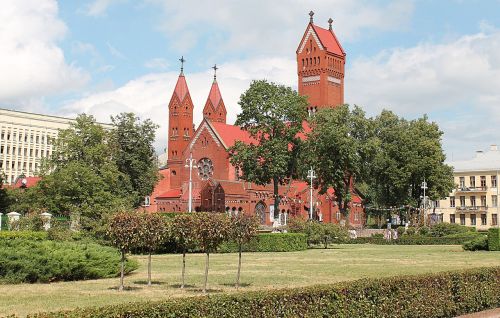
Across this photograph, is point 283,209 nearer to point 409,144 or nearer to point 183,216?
point 409,144

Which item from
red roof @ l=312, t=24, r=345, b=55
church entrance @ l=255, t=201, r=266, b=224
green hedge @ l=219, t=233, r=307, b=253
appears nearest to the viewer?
green hedge @ l=219, t=233, r=307, b=253

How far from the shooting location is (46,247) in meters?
20.2

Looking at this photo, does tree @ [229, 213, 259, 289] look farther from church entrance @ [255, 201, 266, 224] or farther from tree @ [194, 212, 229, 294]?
church entrance @ [255, 201, 266, 224]

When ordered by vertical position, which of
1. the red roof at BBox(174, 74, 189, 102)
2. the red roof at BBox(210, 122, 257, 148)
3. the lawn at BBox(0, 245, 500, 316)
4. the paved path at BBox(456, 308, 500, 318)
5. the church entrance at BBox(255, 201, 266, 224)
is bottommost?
the paved path at BBox(456, 308, 500, 318)

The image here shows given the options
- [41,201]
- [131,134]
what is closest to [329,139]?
[131,134]

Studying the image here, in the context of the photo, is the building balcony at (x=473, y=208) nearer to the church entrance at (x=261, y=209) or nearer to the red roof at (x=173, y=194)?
the church entrance at (x=261, y=209)

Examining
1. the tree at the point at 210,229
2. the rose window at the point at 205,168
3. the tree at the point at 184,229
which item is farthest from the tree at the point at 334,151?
the tree at the point at 210,229

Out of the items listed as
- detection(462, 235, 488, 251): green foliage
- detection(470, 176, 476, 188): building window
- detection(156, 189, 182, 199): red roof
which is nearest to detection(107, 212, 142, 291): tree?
detection(462, 235, 488, 251): green foliage

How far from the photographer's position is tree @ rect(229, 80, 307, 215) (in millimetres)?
61875

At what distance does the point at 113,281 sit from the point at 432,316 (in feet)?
34.8

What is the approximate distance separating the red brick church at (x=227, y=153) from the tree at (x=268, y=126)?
16.6 m

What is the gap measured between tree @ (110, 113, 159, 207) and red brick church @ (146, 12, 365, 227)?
55.8ft

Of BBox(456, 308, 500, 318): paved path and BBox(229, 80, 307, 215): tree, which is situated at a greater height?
BBox(229, 80, 307, 215): tree

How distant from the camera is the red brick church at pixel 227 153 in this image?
8162 centimetres
